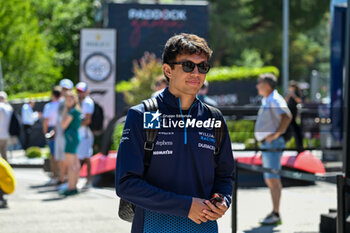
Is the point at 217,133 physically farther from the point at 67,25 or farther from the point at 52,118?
the point at 67,25

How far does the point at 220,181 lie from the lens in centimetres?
384

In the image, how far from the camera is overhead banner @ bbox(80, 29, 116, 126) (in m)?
18.7

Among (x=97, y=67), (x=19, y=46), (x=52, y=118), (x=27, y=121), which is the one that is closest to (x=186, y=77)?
(x=52, y=118)

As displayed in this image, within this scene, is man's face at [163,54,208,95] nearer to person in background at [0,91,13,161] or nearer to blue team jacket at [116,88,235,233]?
blue team jacket at [116,88,235,233]

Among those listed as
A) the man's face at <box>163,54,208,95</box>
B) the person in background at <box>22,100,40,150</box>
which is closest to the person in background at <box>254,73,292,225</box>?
the man's face at <box>163,54,208,95</box>

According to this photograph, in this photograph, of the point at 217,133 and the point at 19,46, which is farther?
the point at 19,46

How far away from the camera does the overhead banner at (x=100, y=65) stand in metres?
18.7

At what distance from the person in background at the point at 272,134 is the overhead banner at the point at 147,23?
25476 millimetres

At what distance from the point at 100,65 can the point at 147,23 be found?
16.0m

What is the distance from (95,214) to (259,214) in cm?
223

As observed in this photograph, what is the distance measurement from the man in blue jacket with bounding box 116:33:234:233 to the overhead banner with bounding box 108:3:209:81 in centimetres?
3046

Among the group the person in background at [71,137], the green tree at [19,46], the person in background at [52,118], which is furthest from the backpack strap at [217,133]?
the green tree at [19,46]

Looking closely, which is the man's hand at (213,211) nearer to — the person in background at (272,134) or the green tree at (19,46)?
the person in background at (272,134)

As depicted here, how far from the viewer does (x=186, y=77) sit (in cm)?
371
